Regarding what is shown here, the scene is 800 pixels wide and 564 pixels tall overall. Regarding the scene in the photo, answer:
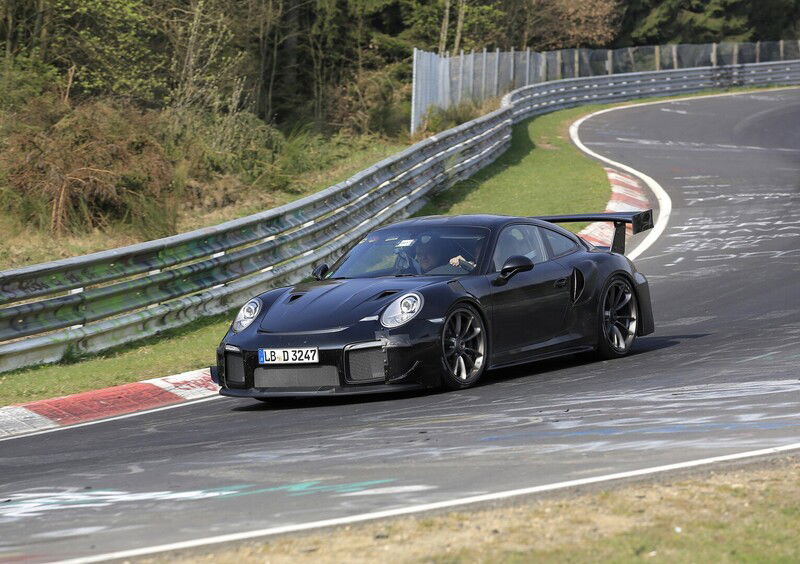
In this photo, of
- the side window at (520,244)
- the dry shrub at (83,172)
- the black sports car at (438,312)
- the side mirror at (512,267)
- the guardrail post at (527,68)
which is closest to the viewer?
the black sports car at (438,312)

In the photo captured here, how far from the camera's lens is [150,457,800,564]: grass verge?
15.7 ft

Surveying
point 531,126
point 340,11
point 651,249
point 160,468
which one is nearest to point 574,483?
point 160,468

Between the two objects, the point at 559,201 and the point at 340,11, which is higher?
the point at 340,11

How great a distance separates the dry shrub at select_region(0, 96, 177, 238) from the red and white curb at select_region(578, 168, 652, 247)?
5.55m

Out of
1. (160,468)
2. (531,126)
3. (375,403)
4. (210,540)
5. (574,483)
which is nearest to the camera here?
(210,540)

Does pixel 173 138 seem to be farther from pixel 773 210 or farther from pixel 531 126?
pixel 531 126

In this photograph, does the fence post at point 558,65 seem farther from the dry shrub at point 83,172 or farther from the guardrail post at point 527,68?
the dry shrub at point 83,172

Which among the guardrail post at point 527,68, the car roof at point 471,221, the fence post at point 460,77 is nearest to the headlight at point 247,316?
the car roof at point 471,221

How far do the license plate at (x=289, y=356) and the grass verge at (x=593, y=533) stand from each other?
3659mm

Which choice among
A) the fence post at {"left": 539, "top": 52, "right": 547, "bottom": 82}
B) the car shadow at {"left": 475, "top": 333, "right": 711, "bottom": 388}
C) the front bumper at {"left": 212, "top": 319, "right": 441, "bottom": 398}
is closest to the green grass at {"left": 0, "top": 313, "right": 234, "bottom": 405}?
the front bumper at {"left": 212, "top": 319, "right": 441, "bottom": 398}

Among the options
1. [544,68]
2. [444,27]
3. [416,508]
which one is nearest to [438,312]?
[416,508]

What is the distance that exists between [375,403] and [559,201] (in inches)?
497

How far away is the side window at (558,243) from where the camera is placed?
1074cm

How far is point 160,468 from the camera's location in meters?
7.05
